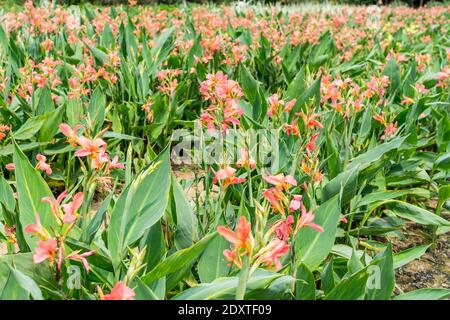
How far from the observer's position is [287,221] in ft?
3.69

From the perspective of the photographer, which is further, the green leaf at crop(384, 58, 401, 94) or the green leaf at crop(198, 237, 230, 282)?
the green leaf at crop(384, 58, 401, 94)

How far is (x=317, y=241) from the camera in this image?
4.90 feet

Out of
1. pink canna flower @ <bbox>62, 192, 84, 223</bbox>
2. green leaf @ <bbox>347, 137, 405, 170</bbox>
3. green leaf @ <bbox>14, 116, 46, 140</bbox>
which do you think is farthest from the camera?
green leaf @ <bbox>14, 116, 46, 140</bbox>

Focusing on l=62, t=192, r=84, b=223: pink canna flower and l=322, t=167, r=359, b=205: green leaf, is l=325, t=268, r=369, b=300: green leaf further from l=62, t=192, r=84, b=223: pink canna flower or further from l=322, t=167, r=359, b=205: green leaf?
l=322, t=167, r=359, b=205: green leaf

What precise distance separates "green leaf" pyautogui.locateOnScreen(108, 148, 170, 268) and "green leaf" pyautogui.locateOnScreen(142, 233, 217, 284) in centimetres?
9

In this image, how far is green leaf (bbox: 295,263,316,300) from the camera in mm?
1259

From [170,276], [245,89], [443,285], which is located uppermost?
[245,89]

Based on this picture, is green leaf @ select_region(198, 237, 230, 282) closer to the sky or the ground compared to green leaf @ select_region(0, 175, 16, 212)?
closer to the ground

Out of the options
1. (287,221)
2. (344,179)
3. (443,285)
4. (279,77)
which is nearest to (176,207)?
(287,221)

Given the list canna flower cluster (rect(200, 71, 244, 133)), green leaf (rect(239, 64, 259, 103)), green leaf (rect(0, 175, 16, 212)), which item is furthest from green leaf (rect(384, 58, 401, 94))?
green leaf (rect(0, 175, 16, 212))

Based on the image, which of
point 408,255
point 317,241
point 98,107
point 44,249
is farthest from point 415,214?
point 44,249

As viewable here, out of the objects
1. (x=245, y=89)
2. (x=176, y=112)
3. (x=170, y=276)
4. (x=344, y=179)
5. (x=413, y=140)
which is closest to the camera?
(x=170, y=276)
